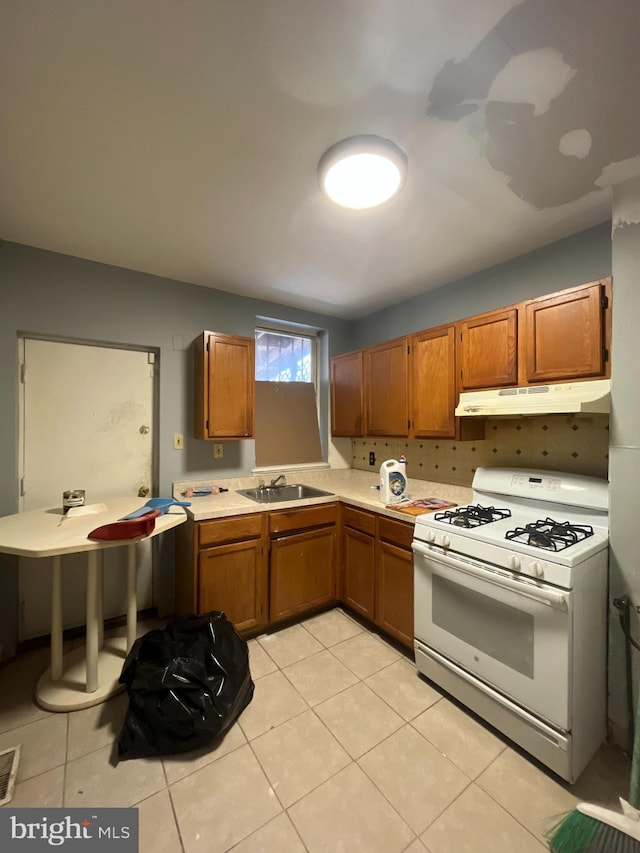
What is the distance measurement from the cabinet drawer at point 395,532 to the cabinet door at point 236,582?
81cm

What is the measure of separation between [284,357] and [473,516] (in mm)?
2199

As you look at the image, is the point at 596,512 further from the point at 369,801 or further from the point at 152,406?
the point at 152,406

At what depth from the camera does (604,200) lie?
165cm

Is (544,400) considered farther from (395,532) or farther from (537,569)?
(395,532)

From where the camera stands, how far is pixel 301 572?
2406 mm

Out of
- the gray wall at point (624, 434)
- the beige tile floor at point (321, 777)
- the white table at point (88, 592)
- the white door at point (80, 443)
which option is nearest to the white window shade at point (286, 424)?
the white door at point (80, 443)

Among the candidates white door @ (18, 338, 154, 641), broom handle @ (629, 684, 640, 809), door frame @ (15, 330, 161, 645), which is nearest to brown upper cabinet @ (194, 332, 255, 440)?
door frame @ (15, 330, 161, 645)

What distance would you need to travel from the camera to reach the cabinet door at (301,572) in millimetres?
2309

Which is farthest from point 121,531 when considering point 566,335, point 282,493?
point 566,335

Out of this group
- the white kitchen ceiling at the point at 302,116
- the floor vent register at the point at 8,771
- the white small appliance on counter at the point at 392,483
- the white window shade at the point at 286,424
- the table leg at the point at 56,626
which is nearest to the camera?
the white kitchen ceiling at the point at 302,116

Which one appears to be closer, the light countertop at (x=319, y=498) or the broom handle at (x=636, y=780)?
the broom handle at (x=636, y=780)

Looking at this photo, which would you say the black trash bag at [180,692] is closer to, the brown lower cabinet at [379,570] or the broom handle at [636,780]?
the brown lower cabinet at [379,570]

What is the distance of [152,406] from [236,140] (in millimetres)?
1819

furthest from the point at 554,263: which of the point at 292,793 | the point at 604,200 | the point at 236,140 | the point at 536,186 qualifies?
the point at 292,793
